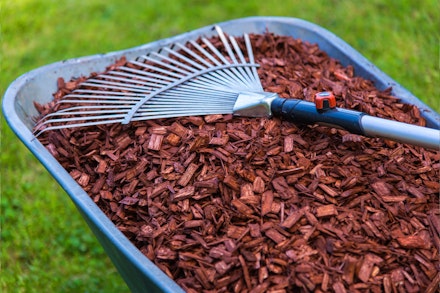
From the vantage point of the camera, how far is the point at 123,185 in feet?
5.62

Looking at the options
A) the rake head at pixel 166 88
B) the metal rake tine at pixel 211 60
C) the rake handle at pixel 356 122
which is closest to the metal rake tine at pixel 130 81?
the rake head at pixel 166 88

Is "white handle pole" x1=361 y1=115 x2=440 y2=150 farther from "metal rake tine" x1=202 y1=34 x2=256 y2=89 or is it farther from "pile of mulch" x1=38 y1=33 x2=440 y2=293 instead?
"metal rake tine" x1=202 y1=34 x2=256 y2=89

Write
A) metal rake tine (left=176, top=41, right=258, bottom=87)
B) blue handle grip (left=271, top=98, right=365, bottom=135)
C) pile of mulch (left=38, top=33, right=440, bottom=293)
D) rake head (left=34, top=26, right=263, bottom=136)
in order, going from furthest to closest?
metal rake tine (left=176, top=41, right=258, bottom=87) → rake head (left=34, top=26, right=263, bottom=136) → blue handle grip (left=271, top=98, right=365, bottom=135) → pile of mulch (left=38, top=33, right=440, bottom=293)

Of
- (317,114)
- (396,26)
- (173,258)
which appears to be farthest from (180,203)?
→ (396,26)

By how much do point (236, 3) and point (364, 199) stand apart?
289 cm

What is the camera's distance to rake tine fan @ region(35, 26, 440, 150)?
5.51 ft

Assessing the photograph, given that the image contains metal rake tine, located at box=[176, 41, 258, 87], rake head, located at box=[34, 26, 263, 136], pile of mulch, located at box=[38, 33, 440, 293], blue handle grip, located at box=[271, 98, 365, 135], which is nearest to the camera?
pile of mulch, located at box=[38, 33, 440, 293]

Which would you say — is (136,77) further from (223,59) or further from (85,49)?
(85,49)

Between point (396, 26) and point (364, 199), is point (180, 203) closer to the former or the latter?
point (364, 199)

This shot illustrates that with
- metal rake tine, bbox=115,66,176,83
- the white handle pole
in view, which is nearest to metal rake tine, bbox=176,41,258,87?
metal rake tine, bbox=115,66,176,83

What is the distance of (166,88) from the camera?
6.54ft

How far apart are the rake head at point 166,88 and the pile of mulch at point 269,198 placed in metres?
0.05

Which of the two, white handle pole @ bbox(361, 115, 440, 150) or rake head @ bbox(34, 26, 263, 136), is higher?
white handle pole @ bbox(361, 115, 440, 150)

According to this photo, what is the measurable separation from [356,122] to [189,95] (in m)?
0.61
